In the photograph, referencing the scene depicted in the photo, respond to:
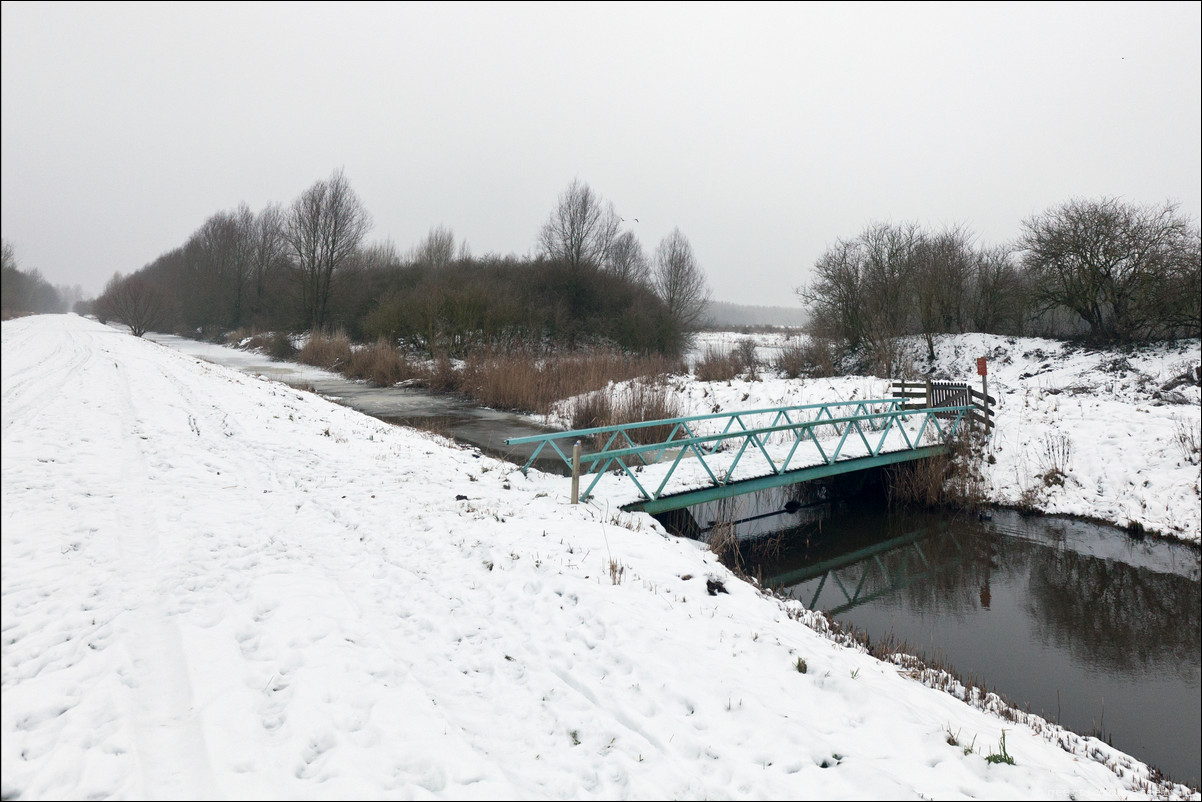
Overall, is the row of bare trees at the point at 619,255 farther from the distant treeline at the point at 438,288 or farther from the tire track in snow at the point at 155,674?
the tire track in snow at the point at 155,674

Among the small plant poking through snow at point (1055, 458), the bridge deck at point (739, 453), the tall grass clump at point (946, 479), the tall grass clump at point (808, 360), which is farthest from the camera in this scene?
the tall grass clump at point (808, 360)

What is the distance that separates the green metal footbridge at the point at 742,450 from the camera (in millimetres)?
7906

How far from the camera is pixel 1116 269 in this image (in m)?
19.3

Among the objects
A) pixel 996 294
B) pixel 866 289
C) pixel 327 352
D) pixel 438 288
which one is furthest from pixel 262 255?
pixel 996 294

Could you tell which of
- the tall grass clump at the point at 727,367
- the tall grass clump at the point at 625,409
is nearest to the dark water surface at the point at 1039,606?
the tall grass clump at the point at 625,409

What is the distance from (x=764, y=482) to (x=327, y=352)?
81.1 ft

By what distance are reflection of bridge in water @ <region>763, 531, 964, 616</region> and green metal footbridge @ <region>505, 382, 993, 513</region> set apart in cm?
135

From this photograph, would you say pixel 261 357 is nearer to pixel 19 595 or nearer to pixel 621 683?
pixel 19 595

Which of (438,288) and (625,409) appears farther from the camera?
(438,288)

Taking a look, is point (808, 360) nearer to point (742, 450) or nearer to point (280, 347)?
point (742, 450)

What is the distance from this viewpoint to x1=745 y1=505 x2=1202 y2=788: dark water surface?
501cm

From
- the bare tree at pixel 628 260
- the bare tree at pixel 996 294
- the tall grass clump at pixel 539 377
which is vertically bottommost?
the tall grass clump at pixel 539 377

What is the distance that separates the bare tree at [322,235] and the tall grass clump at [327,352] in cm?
790

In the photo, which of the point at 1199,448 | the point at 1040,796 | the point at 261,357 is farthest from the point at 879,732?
the point at 261,357
